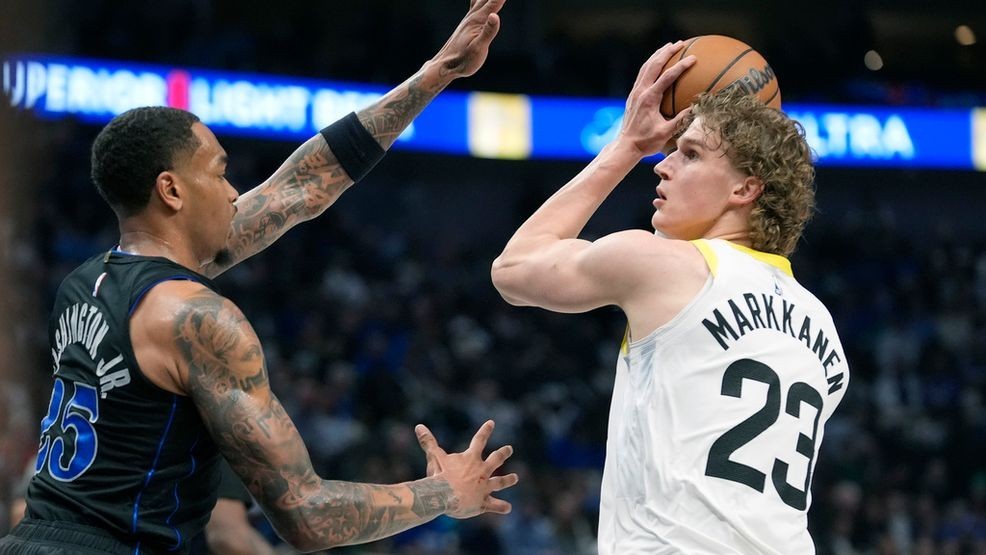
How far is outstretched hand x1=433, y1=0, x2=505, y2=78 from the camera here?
4.12 meters

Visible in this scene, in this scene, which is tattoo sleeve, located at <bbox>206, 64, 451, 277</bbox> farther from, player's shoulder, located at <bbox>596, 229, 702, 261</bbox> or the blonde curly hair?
player's shoulder, located at <bbox>596, 229, 702, 261</bbox>

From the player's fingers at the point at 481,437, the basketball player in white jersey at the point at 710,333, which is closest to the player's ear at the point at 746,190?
the basketball player in white jersey at the point at 710,333

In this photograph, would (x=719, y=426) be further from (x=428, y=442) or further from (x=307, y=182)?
(x=307, y=182)

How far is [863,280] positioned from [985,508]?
14.7 ft

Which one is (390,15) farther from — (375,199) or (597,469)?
(597,469)

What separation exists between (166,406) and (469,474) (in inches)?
32.6

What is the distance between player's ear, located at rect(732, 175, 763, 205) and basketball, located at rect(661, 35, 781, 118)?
0.39 metres

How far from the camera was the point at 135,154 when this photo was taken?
3084 millimetres

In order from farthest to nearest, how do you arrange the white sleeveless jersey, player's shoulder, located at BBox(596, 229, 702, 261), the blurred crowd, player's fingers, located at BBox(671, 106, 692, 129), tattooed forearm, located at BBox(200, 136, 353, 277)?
the blurred crowd
tattooed forearm, located at BBox(200, 136, 353, 277)
player's fingers, located at BBox(671, 106, 692, 129)
player's shoulder, located at BBox(596, 229, 702, 261)
the white sleeveless jersey

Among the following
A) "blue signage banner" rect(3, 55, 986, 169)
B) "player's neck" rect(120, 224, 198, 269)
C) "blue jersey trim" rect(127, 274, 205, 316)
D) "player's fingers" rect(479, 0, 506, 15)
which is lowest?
"blue signage banner" rect(3, 55, 986, 169)

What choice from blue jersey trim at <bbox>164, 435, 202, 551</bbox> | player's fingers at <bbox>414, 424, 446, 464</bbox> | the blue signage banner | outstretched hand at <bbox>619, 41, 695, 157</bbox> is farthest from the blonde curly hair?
the blue signage banner

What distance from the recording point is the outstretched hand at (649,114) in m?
3.39

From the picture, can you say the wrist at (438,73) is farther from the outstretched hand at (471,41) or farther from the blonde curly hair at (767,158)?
the blonde curly hair at (767,158)

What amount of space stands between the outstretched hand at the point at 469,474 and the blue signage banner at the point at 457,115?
10656 mm
